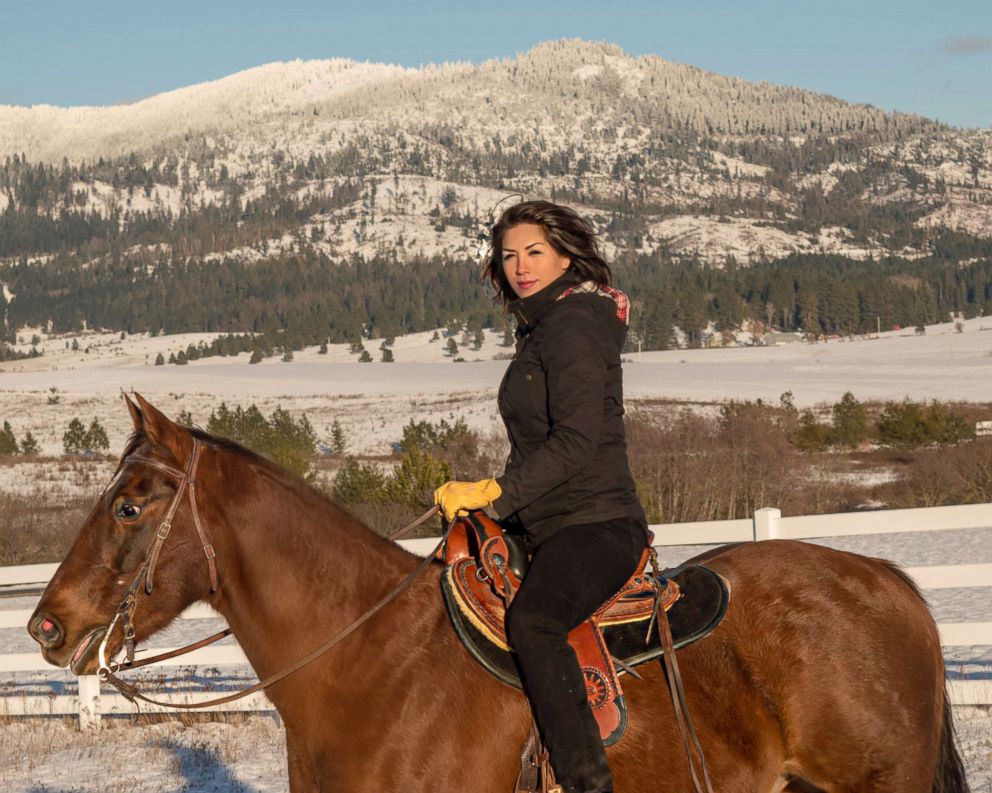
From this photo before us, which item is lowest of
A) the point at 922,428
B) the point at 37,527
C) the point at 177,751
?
the point at 922,428

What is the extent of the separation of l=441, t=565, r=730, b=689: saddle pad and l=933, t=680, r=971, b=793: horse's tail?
1.10 metres

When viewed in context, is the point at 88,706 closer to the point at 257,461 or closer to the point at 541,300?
the point at 257,461

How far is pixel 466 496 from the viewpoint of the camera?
3812mm

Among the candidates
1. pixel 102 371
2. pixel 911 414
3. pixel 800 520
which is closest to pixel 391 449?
pixel 911 414

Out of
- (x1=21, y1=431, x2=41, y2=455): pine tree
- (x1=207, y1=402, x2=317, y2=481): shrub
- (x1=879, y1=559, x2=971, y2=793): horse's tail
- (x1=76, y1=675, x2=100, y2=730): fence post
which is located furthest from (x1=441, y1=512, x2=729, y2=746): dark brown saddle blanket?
(x1=21, y1=431, x2=41, y2=455): pine tree

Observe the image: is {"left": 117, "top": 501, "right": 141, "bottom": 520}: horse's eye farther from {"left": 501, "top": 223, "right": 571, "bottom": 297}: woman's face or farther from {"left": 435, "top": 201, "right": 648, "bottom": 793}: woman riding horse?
{"left": 501, "top": 223, "right": 571, "bottom": 297}: woman's face

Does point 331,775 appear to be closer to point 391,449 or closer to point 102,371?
point 391,449

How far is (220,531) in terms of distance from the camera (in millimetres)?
3779

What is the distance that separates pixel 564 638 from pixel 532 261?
1.36 m

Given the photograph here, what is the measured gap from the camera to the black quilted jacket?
374 cm

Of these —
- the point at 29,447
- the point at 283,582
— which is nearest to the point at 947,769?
the point at 283,582

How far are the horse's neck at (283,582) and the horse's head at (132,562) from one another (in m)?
0.13

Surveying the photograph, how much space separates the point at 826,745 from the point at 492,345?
369 feet

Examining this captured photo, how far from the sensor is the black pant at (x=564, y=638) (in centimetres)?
364
